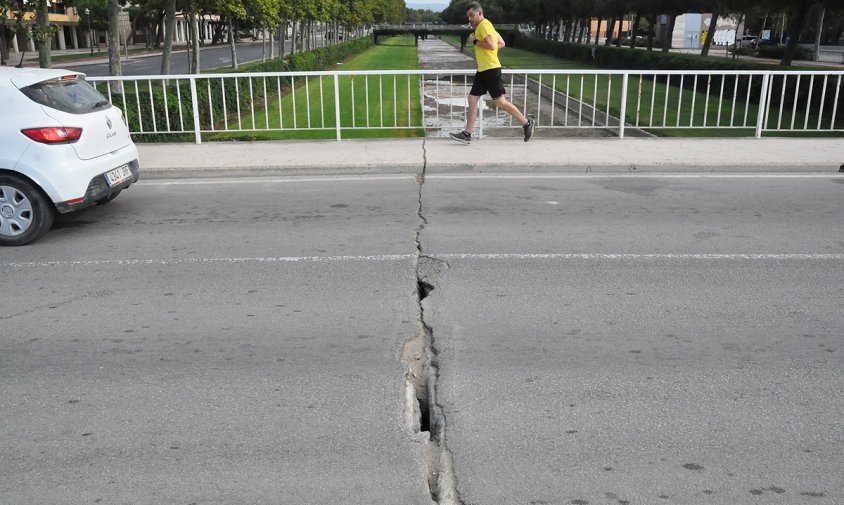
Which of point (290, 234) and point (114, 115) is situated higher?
point (114, 115)

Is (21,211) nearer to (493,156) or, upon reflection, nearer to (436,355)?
(436,355)

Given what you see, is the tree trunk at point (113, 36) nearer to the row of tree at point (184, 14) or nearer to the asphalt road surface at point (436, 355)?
the row of tree at point (184, 14)

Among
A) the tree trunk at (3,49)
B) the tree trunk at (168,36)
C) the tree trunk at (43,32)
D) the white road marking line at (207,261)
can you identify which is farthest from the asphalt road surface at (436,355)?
the tree trunk at (3,49)

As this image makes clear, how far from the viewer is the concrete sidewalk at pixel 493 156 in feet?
32.9

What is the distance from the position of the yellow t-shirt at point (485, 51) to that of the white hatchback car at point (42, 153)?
565 cm

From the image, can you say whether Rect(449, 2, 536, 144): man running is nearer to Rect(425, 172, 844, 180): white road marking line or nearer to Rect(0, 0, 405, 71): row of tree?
Rect(425, 172, 844, 180): white road marking line

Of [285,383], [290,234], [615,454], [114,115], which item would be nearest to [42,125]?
[114,115]

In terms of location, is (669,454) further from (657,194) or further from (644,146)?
(644,146)

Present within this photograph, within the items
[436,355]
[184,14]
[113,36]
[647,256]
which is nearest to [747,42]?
[184,14]

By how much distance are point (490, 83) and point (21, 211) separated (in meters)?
6.61

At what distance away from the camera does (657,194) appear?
864cm

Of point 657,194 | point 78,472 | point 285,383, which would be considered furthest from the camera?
point 657,194

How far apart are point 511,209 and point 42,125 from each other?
4622 millimetres

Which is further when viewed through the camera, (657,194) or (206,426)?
(657,194)
